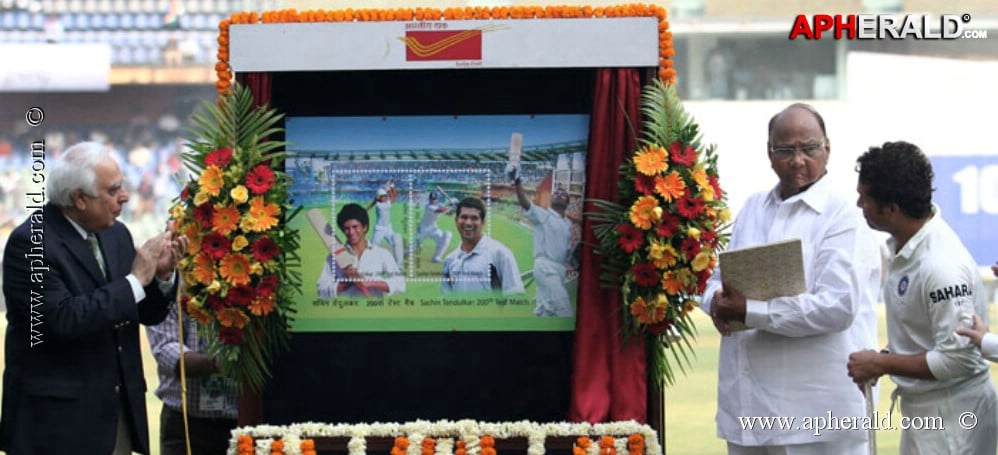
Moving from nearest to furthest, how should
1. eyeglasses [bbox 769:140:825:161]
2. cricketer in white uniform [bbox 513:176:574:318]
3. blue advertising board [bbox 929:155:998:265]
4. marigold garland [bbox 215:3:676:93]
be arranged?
eyeglasses [bbox 769:140:825:161] < marigold garland [bbox 215:3:676:93] < cricketer in white uniform [bbox 513:176:574:318] < blue advertising board [bbox 929:155:998:265]

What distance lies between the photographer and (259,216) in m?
4.09

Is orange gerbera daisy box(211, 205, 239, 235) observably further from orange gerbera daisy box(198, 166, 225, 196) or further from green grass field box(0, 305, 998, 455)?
green grass field box(0, 305, 998, 455)

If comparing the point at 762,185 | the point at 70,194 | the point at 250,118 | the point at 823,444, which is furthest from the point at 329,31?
the point at 762,185

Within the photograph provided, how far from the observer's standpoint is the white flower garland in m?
4.05

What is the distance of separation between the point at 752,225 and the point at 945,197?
7923mm

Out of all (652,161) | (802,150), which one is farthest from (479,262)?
(802,150)

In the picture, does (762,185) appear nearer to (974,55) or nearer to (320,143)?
(974,55)

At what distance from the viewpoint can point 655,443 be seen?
405cm

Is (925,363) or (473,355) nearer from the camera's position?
(925,363)

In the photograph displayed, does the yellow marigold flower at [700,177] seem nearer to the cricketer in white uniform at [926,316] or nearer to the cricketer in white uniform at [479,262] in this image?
the cricketer in white uniform at [926,316]

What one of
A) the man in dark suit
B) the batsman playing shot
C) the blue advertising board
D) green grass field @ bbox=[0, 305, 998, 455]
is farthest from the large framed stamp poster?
the blue advertising board

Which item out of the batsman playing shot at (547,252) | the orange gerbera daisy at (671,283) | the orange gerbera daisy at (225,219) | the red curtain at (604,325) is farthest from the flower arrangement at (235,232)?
the orange gerbera daisy at (671,283)

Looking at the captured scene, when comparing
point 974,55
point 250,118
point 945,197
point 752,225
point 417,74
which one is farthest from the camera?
point 974,55

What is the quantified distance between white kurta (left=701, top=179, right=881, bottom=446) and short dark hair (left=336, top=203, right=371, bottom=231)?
1427 millimetres
